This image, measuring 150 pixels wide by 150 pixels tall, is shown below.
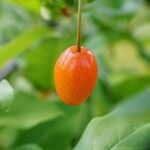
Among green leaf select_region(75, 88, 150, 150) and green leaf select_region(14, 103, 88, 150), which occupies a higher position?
green leaf select_region(75, 88, 150, 150)

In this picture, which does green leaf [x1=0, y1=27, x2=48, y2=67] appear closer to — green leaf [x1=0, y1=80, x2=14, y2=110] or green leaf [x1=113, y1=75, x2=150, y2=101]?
green leaf [x1=113, y1=75, x2=150, y2=101]

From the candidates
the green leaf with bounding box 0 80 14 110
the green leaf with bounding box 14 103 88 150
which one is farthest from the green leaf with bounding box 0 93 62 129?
the green leaf with bounding box 0 80 14 110

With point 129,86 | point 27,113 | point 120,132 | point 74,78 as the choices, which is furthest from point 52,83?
point 74,78

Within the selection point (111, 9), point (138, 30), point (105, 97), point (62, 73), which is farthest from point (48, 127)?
point (138, 30)

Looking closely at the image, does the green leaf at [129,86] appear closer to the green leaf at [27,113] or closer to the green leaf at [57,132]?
the green leaf at [57,132]

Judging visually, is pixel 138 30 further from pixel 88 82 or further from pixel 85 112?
pixel 88 82

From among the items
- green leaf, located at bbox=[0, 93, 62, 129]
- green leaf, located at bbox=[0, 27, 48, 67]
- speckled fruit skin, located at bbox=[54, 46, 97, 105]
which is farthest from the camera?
green leaf, located at bbox=[0, 27, 48, 67]
